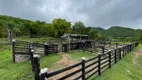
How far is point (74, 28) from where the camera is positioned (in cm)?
6272

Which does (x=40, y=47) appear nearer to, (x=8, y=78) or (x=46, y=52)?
(x=46, y=52)

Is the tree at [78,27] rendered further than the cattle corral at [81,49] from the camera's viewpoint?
Yes

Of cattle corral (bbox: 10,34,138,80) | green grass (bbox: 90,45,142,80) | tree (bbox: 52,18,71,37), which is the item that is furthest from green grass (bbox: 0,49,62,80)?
tree (bbox: 52,18,71,37)

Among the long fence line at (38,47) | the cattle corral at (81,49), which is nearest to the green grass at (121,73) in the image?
the cattle corral at (81,49)

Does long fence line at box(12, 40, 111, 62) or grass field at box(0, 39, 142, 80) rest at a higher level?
long fence line at box(12, 40, 111, 62)

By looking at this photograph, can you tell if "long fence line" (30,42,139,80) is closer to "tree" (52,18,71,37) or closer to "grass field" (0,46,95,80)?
"grass field" (0,46,95,80)

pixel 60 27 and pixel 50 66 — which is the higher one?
pixel 60 27

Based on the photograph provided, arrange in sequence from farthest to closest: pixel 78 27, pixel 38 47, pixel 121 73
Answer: pixel 78 27
pixel 38 47
pixel 121 73

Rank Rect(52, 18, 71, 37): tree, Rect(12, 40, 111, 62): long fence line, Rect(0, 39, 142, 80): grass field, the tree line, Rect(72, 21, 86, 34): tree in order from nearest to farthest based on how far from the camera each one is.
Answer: Rect(0, 39, 142, 80): grass field
Rect(12, 40, 111, 62): long fence line
Rect(52, 18, 71, 37): tree
the tree line
Rect(72, 21, 86, 34): tree

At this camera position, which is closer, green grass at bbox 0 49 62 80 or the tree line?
green grass at bbox 0 49 62 80

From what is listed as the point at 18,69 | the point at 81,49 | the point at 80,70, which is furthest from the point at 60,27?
the point at 80,70

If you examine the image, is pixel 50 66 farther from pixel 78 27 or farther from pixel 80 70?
pixel 78 27

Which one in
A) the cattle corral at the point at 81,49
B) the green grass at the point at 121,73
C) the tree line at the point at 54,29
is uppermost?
the tree line at the point at 54,29

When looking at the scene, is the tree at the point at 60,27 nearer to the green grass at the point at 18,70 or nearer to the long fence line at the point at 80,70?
the green grass at the point at 18,70
